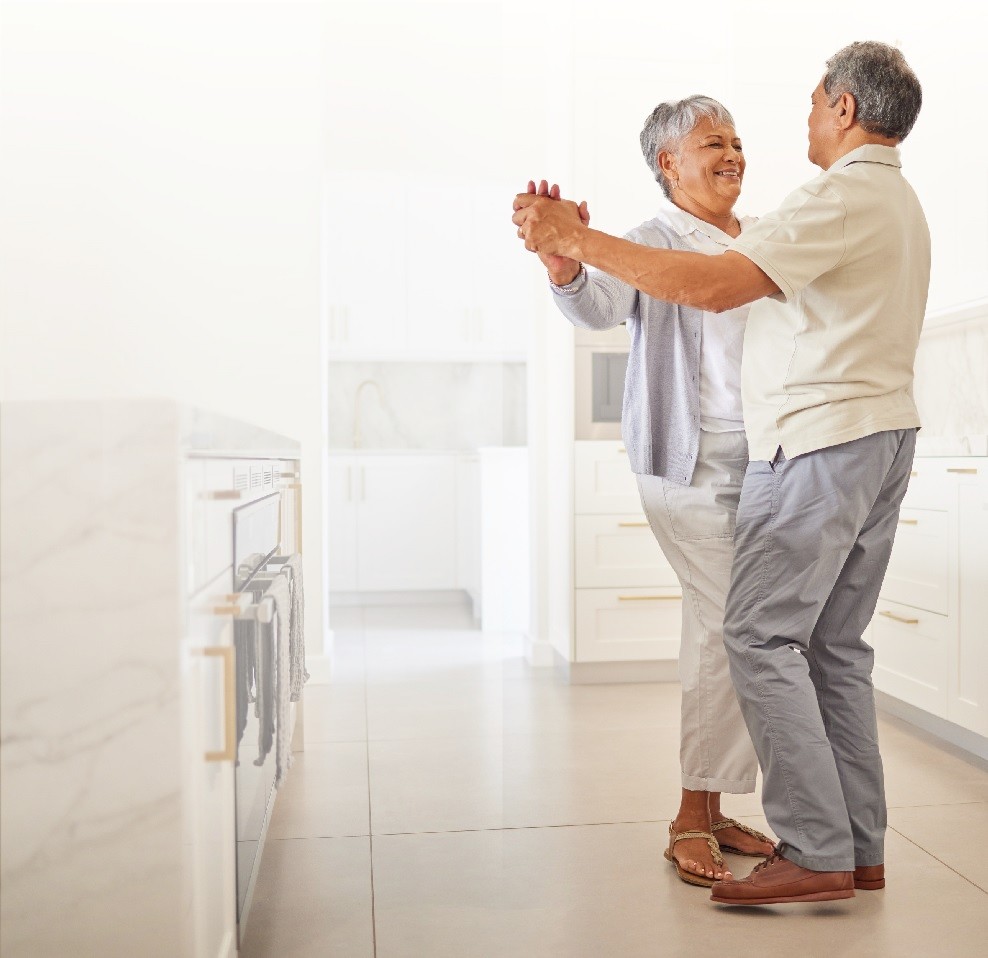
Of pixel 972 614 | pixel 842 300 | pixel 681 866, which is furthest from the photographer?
pixel 972 614

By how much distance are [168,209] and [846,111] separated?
2.60 metres

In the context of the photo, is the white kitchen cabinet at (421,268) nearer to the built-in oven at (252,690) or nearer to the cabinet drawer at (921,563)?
the cabinet drawer at (921,563)

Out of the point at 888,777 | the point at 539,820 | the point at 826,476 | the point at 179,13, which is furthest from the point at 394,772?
the point at 179,13

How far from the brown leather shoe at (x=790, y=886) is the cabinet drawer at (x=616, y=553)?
1.96m

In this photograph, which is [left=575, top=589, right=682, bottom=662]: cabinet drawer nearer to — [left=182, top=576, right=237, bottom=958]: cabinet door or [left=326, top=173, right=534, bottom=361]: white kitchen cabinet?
[left=182, top=576, right=237, bottom=958]: cabinet door

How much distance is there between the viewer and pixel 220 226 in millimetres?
3699

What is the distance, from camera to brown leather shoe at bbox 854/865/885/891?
1867 millimetres

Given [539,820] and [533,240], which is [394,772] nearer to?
[539,820]

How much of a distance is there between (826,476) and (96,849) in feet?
3.84

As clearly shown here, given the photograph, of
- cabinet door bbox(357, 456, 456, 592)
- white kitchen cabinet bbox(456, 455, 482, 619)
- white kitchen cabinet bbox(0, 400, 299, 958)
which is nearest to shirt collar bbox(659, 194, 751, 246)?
white kitchen cabinet bbox(0, 400, 299, 958)

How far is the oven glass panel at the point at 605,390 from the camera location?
3.79 metres

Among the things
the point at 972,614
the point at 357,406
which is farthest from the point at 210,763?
the point at 357,406

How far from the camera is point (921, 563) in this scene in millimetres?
2936

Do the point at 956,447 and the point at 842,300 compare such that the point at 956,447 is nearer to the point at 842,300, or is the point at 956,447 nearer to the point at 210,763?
the point at 842,300
